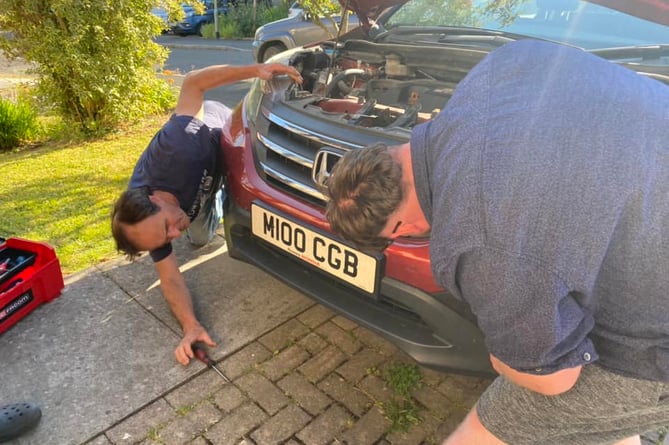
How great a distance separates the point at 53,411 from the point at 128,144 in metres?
3.56

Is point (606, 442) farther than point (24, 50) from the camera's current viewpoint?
No

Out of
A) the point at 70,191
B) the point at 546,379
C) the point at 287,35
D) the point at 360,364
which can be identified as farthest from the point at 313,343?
the point at 287,35

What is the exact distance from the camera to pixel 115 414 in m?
2.09

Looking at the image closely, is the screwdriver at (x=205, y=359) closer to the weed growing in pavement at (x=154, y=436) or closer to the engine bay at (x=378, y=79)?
the weed growing in pavement at (x=154, y=436)

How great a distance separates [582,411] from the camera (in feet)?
Answer: 4.29

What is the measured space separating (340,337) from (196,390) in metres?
0.70

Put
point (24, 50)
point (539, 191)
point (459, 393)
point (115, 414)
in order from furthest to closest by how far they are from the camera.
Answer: point (24, 50) < point (459, 393) < point (115, 414) < point (539, 191)

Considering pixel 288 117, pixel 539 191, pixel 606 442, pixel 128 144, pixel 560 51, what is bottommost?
pixel 128 144

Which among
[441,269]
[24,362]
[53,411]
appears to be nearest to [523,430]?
[441,269]

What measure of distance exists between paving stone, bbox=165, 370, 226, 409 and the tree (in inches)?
144

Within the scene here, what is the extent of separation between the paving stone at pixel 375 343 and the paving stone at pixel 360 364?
3 cm

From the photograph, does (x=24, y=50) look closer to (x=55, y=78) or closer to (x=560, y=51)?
(x=55, y=78)

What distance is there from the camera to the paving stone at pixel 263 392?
2.14m

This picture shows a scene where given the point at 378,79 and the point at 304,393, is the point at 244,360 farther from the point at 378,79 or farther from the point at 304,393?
the point at 378,79
